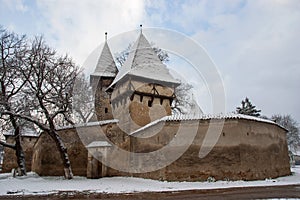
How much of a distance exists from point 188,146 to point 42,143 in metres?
12.7

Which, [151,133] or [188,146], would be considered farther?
[151,133]

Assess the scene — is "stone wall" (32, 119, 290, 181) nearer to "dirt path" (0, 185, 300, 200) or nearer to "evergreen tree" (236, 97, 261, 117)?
"dirt path" (0, 185, 300, 200)

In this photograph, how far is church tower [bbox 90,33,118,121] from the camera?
2616 cm

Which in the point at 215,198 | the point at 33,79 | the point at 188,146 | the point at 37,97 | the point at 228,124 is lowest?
the point at 215,198

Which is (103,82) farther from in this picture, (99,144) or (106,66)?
(99,144)

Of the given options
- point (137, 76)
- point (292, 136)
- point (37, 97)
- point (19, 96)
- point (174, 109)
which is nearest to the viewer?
point (37, 97)

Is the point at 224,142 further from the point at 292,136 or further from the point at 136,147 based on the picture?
the point at 292,136

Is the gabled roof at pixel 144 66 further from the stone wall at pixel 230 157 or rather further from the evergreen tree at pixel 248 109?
the evergreen tree at pixel 248 109

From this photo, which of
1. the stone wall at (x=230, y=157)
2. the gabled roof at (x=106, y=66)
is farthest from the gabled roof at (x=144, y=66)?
the stone wall at (x=230, y=157)

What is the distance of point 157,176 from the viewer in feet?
53.8

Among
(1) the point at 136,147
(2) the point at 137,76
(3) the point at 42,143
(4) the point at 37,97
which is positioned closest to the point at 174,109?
(2) the point at 137,76

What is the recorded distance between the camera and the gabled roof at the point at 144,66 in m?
21.7

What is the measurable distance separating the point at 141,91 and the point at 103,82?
7539 millimetres

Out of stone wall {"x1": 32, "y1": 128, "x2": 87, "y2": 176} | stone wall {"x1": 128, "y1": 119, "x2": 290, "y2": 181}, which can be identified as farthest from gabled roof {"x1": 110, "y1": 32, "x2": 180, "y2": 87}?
stone wall {"x1": 128, "y1": 119, "x2": 290, "y2": 181}
